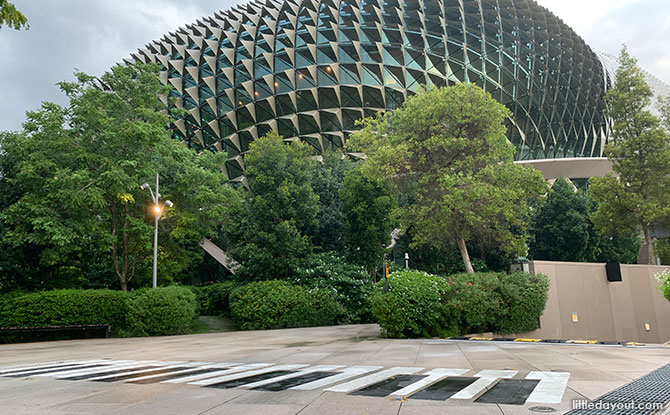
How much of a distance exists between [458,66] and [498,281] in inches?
1125

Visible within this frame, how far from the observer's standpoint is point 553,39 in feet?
152

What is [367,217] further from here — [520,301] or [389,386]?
[389,386]

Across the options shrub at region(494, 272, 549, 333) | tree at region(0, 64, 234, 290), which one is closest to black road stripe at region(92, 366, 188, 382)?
shrub at region(494, 272, 549, 333)

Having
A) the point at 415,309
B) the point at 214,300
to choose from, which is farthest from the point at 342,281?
the point at 214,300

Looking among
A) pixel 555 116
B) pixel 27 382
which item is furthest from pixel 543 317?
pixel 555 116

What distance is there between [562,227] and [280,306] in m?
22.9

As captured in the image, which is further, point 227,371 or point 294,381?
point 227,371

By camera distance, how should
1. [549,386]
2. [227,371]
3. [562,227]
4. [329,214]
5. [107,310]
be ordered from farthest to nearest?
[562,227] < [329,214] < [107,310] < [227,371] < [549,386]

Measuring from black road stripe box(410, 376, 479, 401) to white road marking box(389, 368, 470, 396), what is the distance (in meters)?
0.11

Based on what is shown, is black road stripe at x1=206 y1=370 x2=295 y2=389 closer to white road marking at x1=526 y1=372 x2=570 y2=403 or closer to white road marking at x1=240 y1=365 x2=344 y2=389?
white road marking at x1=240 y1=365 x2=344 y2=389

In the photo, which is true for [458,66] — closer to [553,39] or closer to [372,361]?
[553,39]

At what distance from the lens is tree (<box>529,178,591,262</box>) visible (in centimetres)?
3112

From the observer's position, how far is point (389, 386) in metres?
5.75

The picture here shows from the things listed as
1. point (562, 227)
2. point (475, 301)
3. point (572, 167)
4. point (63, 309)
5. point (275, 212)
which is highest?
point (572, 167)
